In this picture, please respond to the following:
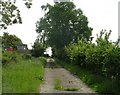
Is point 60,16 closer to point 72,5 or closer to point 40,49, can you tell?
point 72,5

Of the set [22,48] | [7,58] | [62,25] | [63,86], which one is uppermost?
[62,25]

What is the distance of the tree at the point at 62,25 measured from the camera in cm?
6397

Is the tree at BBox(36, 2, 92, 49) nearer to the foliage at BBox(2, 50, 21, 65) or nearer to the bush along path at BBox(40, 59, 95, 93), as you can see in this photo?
the foliage at BBox(2, 50, 21, 65)

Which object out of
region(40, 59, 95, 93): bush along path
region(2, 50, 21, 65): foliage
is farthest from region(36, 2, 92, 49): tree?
region(40, 59, 95, 93): bush along path

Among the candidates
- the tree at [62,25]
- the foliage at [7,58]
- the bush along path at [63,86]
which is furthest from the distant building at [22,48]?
the bush along path at [63,86]

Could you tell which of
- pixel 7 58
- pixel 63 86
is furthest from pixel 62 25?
pixel 63 86

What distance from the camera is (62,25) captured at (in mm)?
64438

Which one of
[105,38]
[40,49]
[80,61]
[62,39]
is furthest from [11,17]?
[40,49]

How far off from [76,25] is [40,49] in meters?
32.4

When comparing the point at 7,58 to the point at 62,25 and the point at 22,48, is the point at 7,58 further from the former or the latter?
the point at 22,48

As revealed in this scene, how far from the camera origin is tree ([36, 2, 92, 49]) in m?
64.0

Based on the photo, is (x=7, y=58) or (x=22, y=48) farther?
(x=22, y=48)

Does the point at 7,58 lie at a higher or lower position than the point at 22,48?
lower

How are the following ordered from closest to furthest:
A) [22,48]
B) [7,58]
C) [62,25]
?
[7,58] → [62,25] → [22,48]
